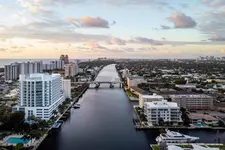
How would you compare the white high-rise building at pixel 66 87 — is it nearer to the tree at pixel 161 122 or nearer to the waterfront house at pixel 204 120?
the tree at pixel 161 122

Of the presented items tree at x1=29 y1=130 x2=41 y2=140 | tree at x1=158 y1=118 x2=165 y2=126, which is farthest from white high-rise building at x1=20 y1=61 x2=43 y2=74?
tree at x1=29 y1=130 x2=41 y2=140

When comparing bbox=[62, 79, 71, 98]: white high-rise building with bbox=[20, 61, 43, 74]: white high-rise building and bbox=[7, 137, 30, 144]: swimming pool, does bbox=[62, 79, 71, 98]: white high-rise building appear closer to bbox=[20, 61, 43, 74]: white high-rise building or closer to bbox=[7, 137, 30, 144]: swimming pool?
bbox=[7, 137, 30, 144]: swimming pool

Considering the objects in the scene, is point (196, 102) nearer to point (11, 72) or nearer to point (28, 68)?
point (11, 72)

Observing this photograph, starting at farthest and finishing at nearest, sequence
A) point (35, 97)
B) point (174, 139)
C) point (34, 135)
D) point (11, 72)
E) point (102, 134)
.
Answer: point (11, 72) → point (35, 97) → point (102, 134) → point (174, 139) → point (34, 135)

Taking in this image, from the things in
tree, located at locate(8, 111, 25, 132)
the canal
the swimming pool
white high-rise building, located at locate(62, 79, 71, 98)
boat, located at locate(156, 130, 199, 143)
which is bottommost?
the canal

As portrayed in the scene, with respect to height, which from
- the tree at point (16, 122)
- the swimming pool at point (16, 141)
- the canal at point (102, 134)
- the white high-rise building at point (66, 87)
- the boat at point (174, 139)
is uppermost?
the white high-rise building at point (66, 87)

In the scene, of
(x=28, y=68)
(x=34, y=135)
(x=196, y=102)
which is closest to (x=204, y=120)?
(x=196, y=102)

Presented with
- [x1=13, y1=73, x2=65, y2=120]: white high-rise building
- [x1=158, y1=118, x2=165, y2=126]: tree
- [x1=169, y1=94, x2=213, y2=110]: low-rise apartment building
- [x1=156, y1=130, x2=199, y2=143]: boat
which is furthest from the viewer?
[x1=169, y1=94, x2=213, y2=110]: low-rise apartment building

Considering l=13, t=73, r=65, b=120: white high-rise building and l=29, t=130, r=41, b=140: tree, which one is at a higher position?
l=13, t=73, r=65, b=120: white high-rise building

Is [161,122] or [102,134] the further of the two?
[161,122]

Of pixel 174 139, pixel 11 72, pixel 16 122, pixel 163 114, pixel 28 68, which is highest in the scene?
pixel 28 68

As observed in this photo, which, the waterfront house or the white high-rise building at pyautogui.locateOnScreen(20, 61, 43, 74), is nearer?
the waterfront house

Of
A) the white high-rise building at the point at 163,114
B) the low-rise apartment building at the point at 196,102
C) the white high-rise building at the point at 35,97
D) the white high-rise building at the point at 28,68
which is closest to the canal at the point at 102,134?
the white high-rise building at the point at 163,114
